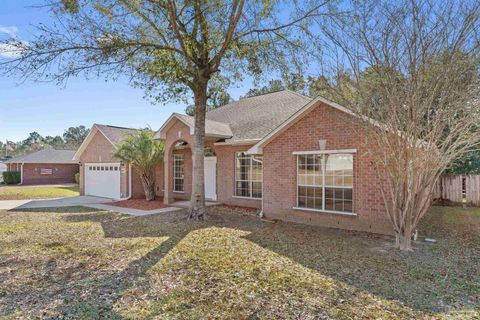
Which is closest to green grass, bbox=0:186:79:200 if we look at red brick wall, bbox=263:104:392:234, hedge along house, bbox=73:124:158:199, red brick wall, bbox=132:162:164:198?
hedge along house, bbox=73:124:158:199

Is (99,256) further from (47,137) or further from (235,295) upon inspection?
(47,137)

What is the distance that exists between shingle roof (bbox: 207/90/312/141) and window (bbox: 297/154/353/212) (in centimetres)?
328

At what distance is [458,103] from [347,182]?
3.88 metres

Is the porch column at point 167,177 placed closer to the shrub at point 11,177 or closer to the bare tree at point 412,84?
the bare tree at point 412,84

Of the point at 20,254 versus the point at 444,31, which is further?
the point at 20,254

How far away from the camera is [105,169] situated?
19.5 meters

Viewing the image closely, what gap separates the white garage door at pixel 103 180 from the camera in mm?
18656

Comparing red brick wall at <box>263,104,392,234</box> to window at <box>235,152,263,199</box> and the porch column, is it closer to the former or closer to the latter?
window at <box>235,152,263,199</box>

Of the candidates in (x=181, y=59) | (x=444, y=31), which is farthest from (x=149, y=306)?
(x=181, y=59)

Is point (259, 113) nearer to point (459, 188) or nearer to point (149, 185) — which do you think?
point (149, 185)

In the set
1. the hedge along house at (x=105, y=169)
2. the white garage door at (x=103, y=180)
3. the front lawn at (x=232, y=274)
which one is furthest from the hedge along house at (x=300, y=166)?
the white garage door at (x=103, y=180)

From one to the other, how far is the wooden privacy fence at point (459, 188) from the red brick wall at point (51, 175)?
121 feet

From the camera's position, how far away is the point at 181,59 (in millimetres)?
11727

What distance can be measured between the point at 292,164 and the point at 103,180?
14323mm
